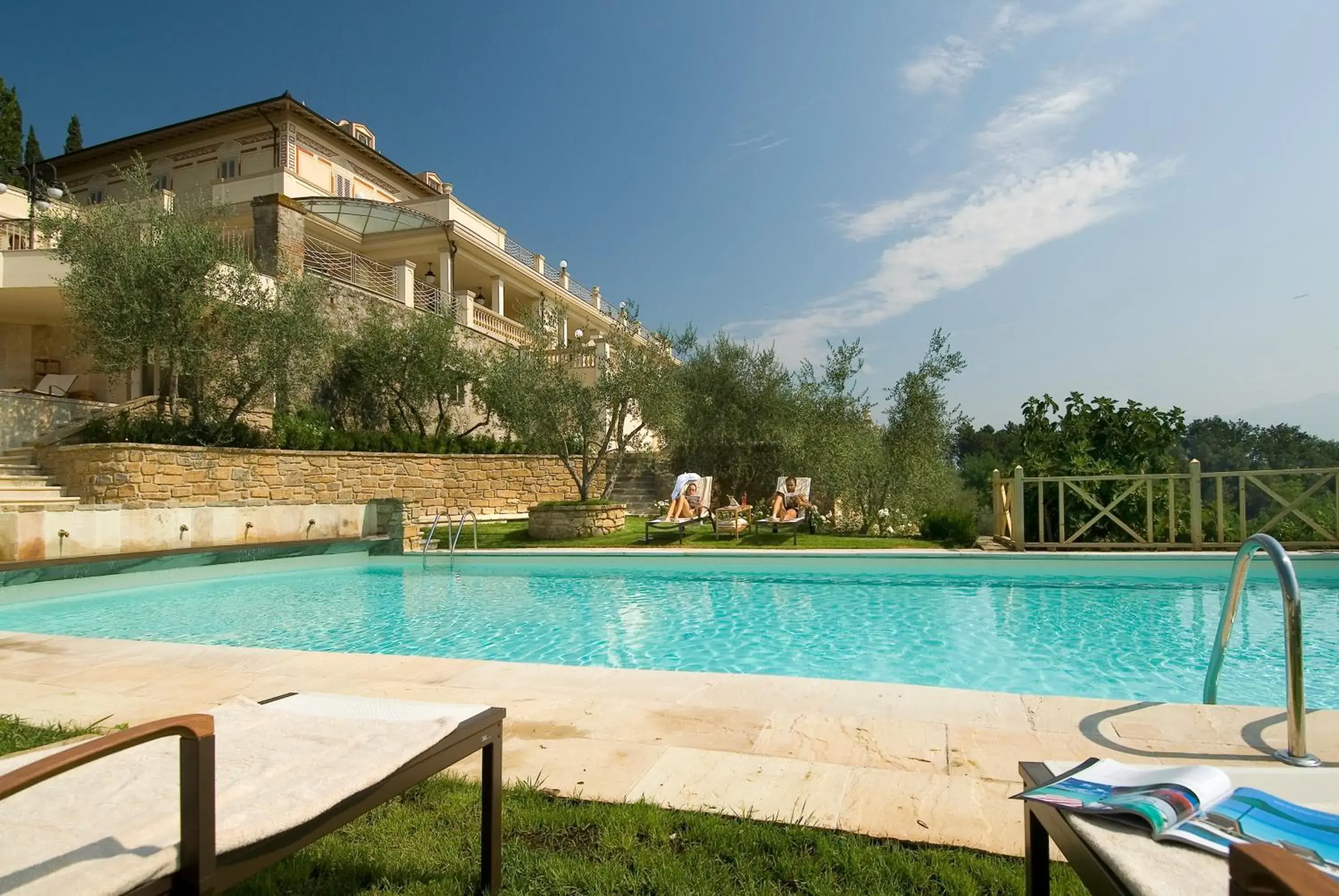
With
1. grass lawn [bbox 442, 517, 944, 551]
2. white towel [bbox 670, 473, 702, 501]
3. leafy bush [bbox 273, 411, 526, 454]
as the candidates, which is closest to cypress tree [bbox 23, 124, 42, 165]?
leafy bush [bbox 273, 411, 526, 454]

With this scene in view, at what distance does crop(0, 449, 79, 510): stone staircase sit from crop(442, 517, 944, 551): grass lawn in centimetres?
587

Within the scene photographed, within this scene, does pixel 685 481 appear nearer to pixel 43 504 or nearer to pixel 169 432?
pixel 169 432

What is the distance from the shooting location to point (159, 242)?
13.1 meters

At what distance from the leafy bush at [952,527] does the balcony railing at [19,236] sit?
63.1ft

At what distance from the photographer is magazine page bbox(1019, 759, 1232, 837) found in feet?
4.33

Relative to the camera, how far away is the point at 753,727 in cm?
344

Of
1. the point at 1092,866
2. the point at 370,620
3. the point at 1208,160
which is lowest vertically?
the point at 370,620

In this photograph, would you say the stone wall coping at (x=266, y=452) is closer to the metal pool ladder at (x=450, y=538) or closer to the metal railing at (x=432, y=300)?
the metal pool ladder at (x=450, y=538)

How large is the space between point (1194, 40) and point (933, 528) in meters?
7.48

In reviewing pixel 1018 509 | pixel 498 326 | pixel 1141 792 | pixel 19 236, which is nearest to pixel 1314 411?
pixel 1018 509

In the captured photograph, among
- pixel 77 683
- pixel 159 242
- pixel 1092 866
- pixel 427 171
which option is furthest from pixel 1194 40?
pixel 427 171

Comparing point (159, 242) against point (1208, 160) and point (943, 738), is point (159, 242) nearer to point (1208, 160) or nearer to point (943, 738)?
point (943, 738)

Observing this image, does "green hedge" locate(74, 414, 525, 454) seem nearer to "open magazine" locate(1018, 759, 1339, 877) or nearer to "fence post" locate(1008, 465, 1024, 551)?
"fence post" locate(1008, 465, 1024, 551)

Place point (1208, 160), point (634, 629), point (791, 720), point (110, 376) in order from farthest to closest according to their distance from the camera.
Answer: point (110, 376)
point (1208, 160)
point (634, 629)
point (791, 720)
